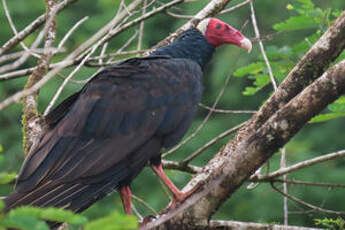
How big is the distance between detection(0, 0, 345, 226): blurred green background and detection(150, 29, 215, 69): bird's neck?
90.0 inches

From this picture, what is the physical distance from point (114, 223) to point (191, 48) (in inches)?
88.4

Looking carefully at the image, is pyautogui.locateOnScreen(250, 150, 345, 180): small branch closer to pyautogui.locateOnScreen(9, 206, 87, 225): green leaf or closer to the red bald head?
the red bald head

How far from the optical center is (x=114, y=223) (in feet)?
5.97

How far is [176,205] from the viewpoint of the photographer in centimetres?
307

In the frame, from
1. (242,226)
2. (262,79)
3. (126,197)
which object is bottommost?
(242,226)

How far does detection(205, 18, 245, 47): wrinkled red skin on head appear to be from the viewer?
4.11m

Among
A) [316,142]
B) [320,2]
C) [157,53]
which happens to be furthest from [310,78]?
[320,2]

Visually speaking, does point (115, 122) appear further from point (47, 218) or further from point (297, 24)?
point (47, 218)

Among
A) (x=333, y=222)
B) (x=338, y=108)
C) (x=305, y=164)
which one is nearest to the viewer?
(x=333, y=222)

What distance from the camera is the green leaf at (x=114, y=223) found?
180cm

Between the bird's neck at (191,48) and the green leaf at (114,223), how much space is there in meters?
2.07

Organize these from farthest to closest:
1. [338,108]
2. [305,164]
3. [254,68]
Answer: [254,68], [338,108], [305,164]

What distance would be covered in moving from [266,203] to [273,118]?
19.1ft

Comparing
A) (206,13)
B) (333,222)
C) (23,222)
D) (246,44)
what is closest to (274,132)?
(333,222)
